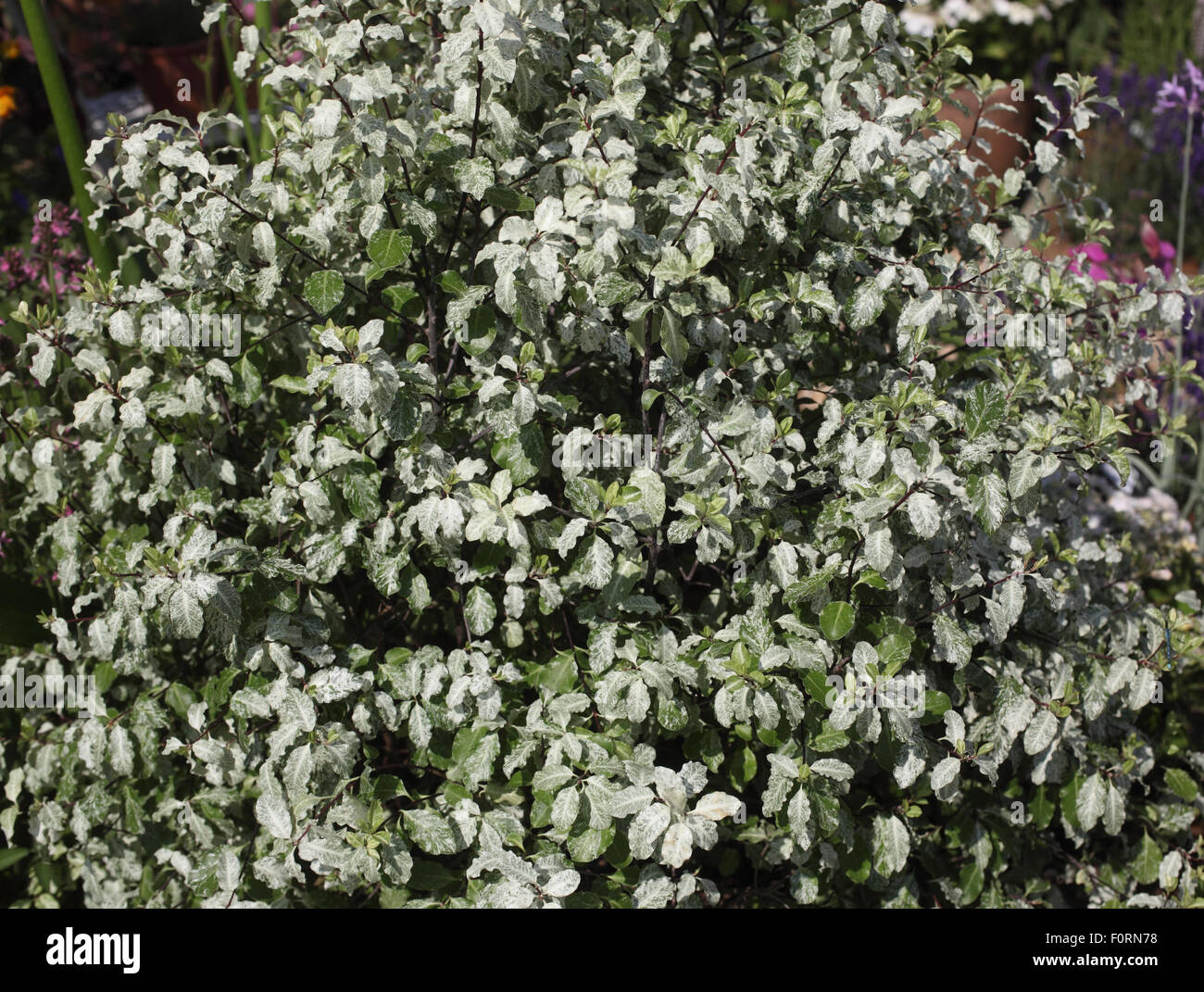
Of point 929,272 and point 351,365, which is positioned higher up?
point 929,272

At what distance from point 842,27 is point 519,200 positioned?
677mm

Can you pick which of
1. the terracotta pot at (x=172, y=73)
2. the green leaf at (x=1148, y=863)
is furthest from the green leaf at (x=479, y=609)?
the terracotta pot at (x=172, y=73)

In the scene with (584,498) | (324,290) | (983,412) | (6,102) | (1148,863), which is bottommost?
(1148,863)

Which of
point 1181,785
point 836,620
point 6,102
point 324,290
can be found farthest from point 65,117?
point 1181,785

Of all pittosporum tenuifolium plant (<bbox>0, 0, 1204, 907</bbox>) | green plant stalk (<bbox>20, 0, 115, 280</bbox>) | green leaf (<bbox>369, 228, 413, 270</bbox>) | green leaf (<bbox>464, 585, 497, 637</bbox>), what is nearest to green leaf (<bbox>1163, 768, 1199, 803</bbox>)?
pittosporum tenuifolium plant (<bbox>0, 0, 1204, 907</bbox>)

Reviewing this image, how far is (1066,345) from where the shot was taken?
1.97 m

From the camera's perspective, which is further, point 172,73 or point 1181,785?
point 172,73

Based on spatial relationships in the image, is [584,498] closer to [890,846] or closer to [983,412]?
[983,412]

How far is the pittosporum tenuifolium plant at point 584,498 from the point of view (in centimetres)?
156

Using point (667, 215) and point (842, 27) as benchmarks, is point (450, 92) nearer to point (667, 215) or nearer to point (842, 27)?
point (667, 215)

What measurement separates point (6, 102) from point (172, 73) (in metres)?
1.07

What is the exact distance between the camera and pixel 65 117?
7.30 feet
